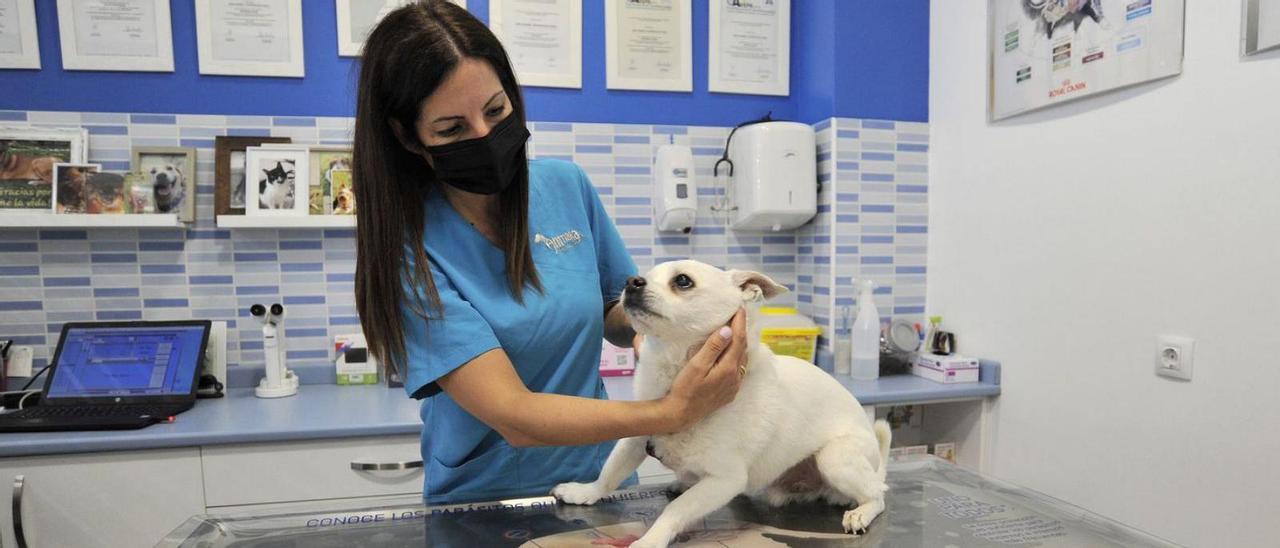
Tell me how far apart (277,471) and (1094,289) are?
8.18 feet

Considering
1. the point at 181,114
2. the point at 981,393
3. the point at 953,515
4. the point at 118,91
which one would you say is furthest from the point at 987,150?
the point at 118,91

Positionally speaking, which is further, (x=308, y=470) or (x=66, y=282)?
(x=66, y=282)

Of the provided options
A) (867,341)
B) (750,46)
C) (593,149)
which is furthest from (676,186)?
(867,341)

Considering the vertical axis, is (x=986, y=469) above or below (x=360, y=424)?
below

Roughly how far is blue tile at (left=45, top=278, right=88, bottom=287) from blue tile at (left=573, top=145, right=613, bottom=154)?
183cm

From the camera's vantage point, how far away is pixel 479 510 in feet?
3.55

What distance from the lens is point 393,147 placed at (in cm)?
104

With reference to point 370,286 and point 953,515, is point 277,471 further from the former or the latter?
point 953,515

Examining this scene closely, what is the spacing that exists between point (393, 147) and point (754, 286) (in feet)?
2.03

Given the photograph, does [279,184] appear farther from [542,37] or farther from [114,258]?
[542,37]

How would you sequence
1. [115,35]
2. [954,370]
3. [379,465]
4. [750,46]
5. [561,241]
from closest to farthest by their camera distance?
[561,241] → [379,465] → [115,35] → [954,370] → [750,46]

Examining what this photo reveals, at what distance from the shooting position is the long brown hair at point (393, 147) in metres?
0.97

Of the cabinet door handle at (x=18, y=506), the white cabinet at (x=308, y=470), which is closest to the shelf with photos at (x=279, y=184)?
the white cabinet at (x=308, y=470)

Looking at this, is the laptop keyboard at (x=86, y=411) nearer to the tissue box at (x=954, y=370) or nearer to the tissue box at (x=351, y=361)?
the tissue box at (x=351, y=361)
